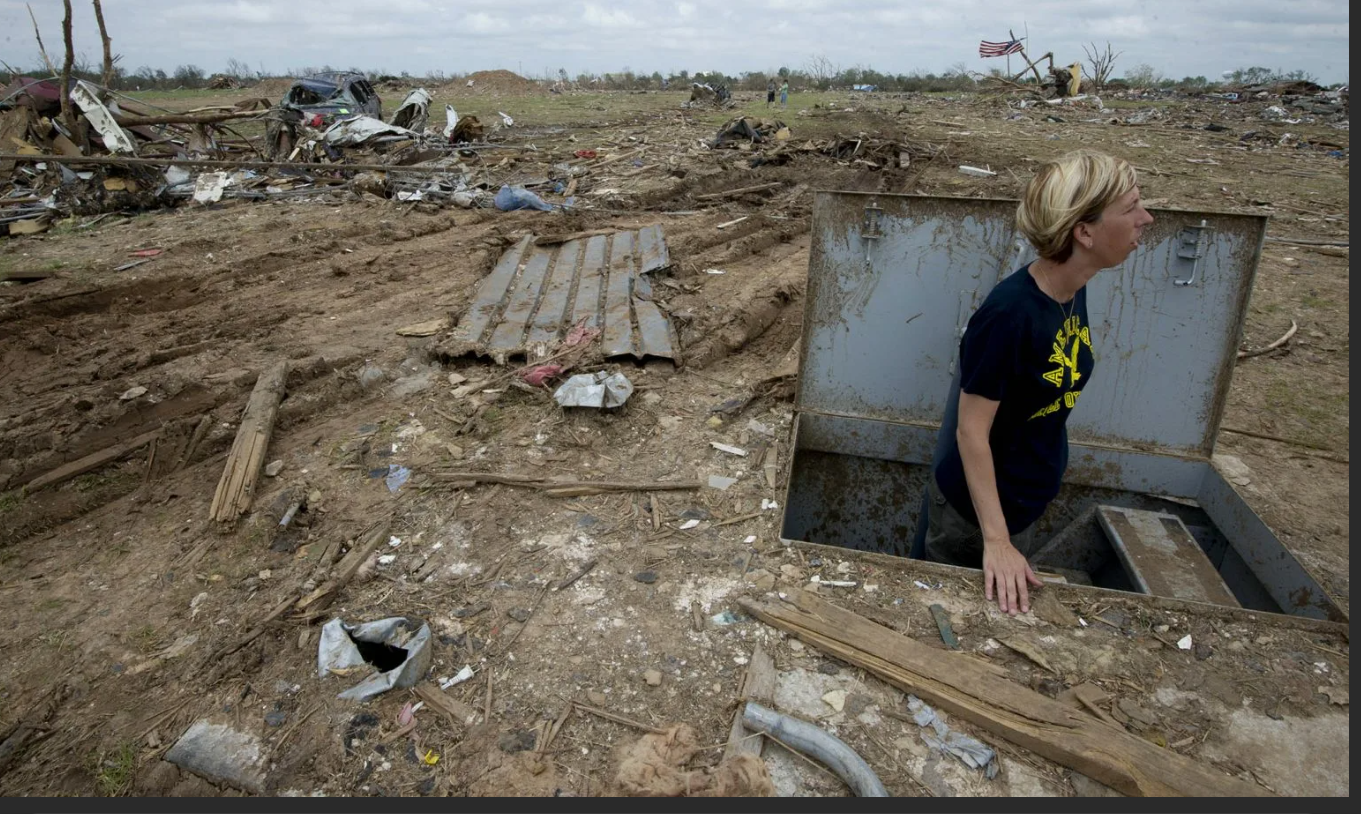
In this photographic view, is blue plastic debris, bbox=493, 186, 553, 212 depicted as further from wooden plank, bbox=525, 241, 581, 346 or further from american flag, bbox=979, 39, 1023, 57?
american flag, bbox=979, 39, 1023, 57

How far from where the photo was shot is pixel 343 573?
120 inches

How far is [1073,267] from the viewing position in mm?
2176

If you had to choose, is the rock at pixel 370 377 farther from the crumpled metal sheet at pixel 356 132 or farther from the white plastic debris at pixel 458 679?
the crumpled metal sheet at pixel 356 132

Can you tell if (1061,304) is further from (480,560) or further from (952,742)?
(480,560)

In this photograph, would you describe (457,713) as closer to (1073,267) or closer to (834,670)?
(834,670)

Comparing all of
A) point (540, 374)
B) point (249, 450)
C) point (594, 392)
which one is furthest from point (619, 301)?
point (249, 450)

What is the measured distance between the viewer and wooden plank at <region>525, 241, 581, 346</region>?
17.9 ft

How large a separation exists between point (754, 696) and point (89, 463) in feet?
12.9

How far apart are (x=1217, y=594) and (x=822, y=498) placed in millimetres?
1791

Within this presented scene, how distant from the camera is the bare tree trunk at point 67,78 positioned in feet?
32.6

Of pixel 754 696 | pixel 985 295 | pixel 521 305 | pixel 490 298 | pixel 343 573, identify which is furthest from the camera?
pixel 490 298

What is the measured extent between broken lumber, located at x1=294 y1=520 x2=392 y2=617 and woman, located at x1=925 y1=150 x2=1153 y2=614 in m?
2.46

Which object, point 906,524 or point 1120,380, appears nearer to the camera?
point 1120,380

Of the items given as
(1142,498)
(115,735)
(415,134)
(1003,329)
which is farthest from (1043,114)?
(115,735)
